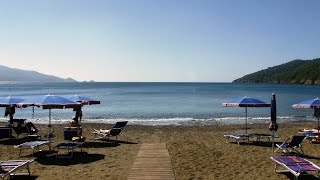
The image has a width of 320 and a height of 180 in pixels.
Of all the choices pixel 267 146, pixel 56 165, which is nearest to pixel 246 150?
pixel 267 146

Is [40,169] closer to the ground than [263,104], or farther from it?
closer to the ground

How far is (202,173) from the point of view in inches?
426

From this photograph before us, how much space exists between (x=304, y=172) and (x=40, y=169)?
7.52m

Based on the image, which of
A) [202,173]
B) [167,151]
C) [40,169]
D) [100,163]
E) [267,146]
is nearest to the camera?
[202,173]

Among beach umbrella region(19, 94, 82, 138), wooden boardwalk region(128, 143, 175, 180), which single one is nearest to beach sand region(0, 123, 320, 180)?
wooden boardwalk region(128, 143, 175, 180)

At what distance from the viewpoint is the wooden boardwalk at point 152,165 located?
10062mm

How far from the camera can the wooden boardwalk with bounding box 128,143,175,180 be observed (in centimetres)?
1006

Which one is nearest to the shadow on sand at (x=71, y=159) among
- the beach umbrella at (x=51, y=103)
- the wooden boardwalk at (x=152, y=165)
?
the wooden boardwalk at (x=152, y=165)

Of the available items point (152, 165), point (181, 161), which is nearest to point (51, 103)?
point (152, 165)

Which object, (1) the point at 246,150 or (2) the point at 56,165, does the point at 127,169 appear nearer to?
(2) the point at 56,165

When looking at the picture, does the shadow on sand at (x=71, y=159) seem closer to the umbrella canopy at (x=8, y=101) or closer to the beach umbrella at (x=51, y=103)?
the beach umbrella at (x=51, y=103)

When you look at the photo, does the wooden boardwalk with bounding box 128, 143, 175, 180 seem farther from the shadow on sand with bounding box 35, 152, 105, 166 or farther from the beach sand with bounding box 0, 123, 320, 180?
the shadow on sand with bounding box 35, 152, 105, 166

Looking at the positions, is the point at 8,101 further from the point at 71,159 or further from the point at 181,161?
the point at 181,161

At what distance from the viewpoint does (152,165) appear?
37.0ft
